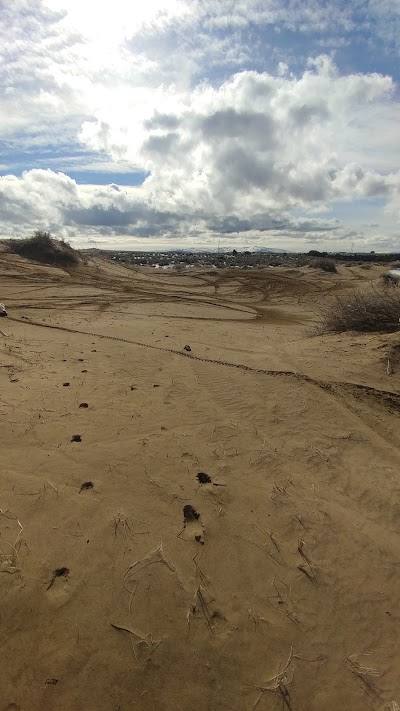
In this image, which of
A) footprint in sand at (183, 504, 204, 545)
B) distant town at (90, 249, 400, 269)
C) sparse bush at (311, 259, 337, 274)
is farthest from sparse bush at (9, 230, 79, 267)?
footprint in sand at (183, 504, 204, 545)

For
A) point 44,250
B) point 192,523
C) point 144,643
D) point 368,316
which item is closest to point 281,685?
point 144,643

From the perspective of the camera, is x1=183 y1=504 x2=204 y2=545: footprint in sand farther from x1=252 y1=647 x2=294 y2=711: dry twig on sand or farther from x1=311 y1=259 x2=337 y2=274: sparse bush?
x1=311 y1=259 x2=337 y2=274: sparse bush

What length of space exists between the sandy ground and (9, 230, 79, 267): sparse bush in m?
22.9

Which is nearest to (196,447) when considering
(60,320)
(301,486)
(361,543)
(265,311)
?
(301,486)

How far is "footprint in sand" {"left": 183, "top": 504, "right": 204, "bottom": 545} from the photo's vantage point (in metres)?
3.34

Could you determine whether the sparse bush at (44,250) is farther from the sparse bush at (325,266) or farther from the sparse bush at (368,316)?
the sparse bush at (368,316)

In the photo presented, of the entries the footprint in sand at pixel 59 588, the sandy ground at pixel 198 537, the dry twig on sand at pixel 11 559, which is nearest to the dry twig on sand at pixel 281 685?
the sandy ground at pixel 198 537

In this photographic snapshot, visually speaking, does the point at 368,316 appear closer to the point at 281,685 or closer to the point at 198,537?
the point at 198,537

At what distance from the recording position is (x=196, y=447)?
15.0ft

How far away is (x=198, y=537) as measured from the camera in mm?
→ 3326

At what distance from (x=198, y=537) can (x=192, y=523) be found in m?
0.16

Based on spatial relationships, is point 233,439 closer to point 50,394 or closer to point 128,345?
point 50,394

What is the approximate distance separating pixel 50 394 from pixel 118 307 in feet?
33.4

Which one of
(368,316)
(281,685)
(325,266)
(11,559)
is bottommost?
(281,685)
